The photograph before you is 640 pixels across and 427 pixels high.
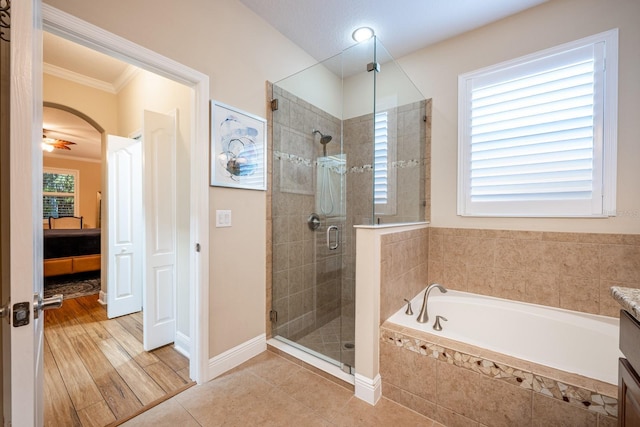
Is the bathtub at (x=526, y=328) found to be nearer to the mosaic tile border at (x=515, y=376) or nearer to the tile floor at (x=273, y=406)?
the mosaic tile border at (x=515, y=376)

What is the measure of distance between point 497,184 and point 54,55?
4.34 m

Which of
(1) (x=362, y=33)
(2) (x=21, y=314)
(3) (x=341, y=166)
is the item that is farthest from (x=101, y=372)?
(1) (x=362, y=33)

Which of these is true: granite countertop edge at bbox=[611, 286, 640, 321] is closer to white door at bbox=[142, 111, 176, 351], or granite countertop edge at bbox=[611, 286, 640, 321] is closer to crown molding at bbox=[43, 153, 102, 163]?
white door at bbox=[142, 111, 176, 351]

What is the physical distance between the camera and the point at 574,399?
45.5 inches

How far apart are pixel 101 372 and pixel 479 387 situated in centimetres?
251

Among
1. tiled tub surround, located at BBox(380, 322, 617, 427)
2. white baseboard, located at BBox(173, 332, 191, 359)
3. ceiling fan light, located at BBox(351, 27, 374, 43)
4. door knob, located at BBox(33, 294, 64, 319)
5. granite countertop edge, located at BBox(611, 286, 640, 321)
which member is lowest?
white baseboard, located at BBox(173, 332, 191, 359)

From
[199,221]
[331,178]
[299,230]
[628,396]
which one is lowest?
[628,396]

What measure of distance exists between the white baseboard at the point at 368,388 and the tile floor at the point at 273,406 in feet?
0.10

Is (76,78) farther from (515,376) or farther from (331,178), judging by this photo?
(515,376)

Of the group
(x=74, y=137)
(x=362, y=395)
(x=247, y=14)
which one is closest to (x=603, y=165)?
(x=362, y=395)

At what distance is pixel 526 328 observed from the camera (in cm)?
194

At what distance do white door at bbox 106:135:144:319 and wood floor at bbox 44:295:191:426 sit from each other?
30cm

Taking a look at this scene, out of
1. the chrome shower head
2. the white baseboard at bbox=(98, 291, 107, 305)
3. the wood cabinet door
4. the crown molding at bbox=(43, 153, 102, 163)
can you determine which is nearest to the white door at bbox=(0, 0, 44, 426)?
the wood cabinet door

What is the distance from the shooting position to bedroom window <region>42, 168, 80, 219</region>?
23.4 feet
